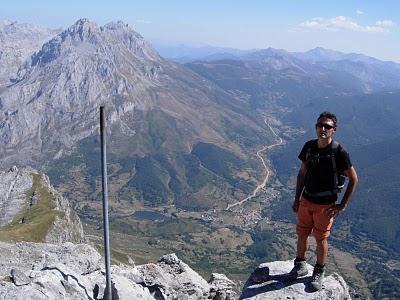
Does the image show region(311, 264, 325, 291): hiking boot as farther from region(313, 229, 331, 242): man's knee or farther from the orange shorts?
the orange shorts

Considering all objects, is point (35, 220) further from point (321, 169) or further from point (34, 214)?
point (321, 169)

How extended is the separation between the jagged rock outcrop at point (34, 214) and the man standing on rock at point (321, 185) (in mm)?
88584

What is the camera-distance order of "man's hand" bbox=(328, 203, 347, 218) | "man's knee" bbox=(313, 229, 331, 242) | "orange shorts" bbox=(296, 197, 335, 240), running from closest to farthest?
"man's hand" bbox=(328, 203, 347, 218) < "orange shorts" bbox=(296, 197, 335, 240) < "man's knee" bbox=(313, 229, 331, 242)

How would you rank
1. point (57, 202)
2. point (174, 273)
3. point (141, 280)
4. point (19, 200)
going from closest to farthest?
point (141, 280) < point (174, 273) < point (19, 200) < point (57, 202)

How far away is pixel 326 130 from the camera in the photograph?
18.7m

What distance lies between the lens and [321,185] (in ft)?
63.8

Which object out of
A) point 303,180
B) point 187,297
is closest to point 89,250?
point 187,297

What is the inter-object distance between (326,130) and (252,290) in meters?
7.82

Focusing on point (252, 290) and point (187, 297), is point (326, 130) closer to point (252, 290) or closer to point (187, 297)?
point (252, 290)

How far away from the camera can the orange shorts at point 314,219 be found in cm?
1964

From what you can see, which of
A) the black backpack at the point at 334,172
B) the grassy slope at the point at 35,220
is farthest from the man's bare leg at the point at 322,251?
the grassy slope at the point at 35,220

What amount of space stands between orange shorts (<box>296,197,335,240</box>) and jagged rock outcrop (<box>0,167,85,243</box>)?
88330 mm

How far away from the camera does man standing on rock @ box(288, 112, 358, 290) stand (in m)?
18.9

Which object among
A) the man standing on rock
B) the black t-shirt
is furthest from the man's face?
the black t-shirt
